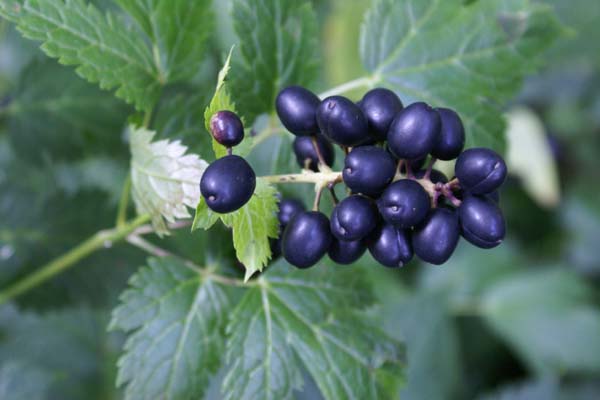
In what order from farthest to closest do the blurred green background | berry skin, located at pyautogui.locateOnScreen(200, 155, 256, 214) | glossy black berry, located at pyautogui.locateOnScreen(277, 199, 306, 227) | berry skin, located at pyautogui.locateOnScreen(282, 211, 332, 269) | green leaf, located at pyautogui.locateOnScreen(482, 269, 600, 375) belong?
green leaf, located at pyautogui.locateOnScreen(482, 269, 600, 375) → the blurred green background → glossy black berry, located at pyautogui.locateOnScreen(277, 199, 306, 227) → berry skin, located at pyautogui.locateOnScreen(282, 211, 332, 269) → berry skin, located at pyautogui.locateOnScreen(200, 155, 256, 214)

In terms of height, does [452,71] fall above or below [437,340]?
above

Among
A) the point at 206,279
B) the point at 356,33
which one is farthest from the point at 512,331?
the point at 206,279

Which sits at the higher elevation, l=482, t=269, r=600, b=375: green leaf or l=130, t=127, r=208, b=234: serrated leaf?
l=130, t=127, r=208, b=234: serrated leaf

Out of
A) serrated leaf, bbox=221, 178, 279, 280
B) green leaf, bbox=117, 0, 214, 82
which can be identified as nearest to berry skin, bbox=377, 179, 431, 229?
serrated leaf, bbox=221, 178, 279, 280

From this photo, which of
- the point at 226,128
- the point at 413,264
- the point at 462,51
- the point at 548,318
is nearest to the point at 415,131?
the point at 226,128

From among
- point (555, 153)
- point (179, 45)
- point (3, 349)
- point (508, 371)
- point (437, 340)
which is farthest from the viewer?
point (555, 153)

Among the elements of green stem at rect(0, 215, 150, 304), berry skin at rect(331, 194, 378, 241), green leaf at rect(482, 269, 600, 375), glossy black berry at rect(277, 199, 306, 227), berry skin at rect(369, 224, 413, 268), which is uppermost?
berry skin at rect(331, 194, 378, 241)

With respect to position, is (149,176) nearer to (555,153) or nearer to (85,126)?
(85,126)

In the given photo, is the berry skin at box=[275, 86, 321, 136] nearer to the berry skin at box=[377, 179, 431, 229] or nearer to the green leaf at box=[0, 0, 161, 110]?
the berry skin at box=[377, 179, 431, 229]
